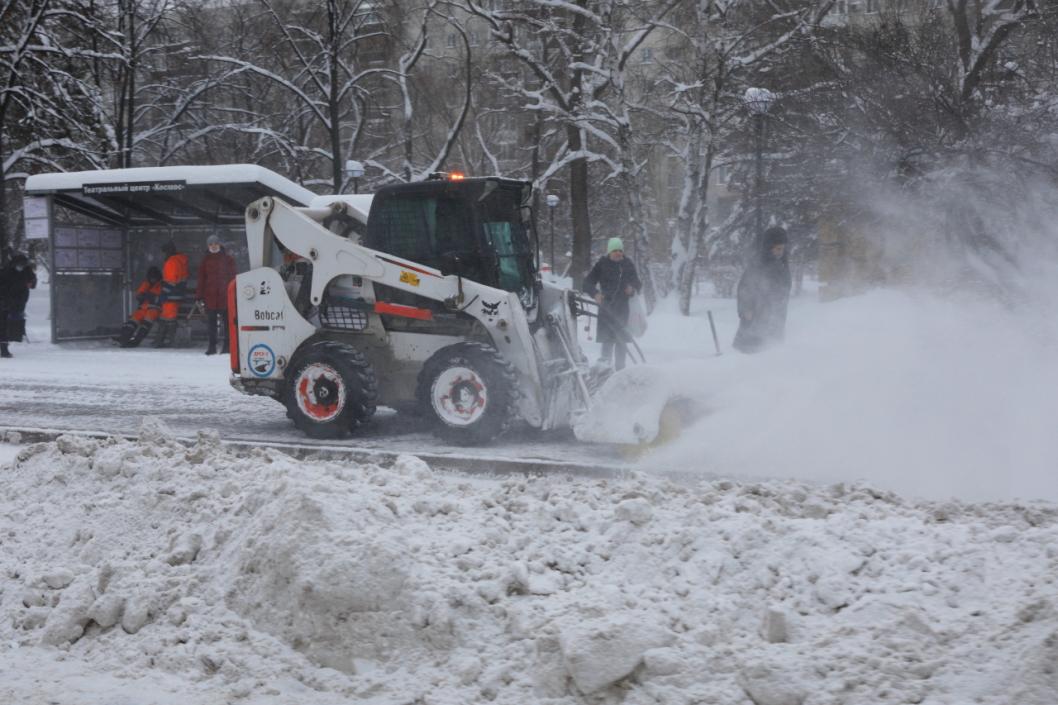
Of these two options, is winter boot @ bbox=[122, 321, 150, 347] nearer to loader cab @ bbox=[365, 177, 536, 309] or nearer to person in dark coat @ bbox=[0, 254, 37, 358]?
person in dark coat @ bbox=[0, 254, 37, 358]

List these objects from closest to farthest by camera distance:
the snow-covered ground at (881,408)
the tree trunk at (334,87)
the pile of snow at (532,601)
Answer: the pile of snow at (532,601)
the snow-covered ground at (881,408)
the tree trunk at (334,87)

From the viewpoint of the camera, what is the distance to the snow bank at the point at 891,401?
7.88 m

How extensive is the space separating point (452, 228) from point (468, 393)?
4.77 ft

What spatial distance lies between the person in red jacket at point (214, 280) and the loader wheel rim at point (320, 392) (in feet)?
24.9

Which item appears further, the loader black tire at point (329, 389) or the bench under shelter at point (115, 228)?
the bench under shelter at point (115, 228)

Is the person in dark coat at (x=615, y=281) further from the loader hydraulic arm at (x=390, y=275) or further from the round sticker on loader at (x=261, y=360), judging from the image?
the round sticker on loader at (x=261, y=360)

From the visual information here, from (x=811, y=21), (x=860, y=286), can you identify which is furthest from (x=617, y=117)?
(x=860, y=286)

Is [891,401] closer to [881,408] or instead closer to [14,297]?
[881,408]

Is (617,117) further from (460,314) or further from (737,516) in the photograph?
(737,516)

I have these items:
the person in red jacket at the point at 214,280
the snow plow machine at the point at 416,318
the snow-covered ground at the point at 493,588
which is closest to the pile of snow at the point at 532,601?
the snow-covered ground at the point at 493,588

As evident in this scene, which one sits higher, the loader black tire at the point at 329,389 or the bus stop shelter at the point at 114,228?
the bus stop shelter at the point at 114,228

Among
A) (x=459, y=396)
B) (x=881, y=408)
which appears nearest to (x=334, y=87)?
(x=459, y=396)

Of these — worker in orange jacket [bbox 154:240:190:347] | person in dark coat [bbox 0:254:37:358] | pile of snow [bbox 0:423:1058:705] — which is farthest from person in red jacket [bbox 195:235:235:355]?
pile of snow [bbox 0:423:1058:705]

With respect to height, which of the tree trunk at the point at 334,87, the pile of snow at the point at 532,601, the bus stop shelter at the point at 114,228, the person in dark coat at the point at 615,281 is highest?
the tree trunk at the point at 334,87
